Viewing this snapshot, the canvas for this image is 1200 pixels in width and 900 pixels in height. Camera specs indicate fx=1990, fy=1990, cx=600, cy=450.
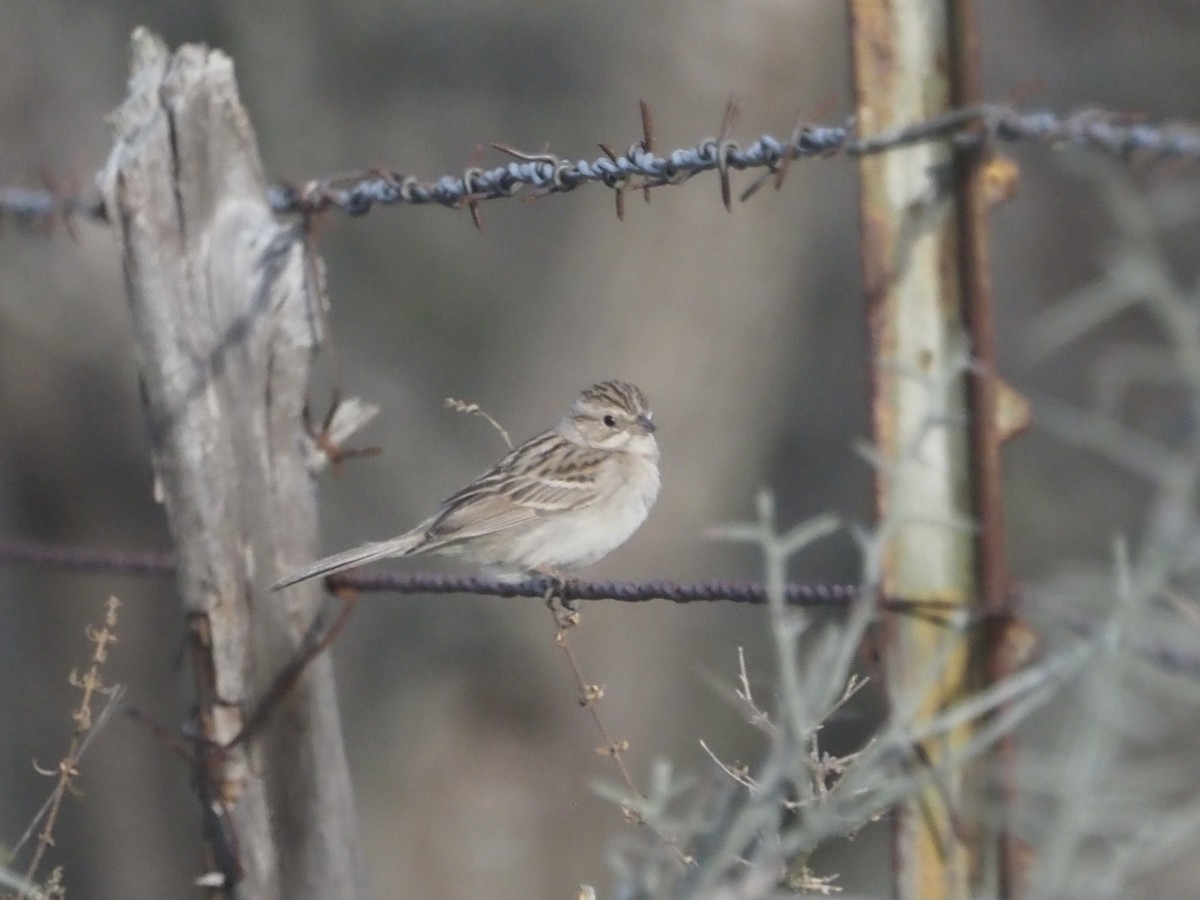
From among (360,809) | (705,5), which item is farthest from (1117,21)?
(360,809)

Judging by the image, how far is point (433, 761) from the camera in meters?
11.3

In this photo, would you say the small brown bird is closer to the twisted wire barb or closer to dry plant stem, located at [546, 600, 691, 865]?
dry plant stem, located at [546, 600, 691, 865]

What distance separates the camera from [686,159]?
3.31 m

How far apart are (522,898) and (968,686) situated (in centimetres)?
851

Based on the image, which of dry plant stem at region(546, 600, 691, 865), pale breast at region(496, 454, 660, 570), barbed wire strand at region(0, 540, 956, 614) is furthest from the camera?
pale breast at region(496, 454, 660, 570)

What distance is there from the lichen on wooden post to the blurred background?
5.88 meters

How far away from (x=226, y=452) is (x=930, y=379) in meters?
1.76

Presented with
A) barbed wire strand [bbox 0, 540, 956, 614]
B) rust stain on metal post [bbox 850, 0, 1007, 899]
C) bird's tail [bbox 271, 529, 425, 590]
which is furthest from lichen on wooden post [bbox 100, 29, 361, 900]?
rust stain on metal post [bbox 850, 0, 1007, 899]

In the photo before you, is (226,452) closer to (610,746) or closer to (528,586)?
(528,586)

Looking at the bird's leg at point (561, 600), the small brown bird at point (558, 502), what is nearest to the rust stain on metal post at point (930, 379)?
the bird's leg at point (561, 600)

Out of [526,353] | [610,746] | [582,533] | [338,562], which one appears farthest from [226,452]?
[526,353]

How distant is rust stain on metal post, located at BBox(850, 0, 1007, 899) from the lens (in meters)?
2.66

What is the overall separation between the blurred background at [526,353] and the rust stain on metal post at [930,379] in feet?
23.7

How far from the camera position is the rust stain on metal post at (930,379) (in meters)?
2.66
